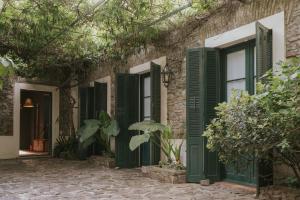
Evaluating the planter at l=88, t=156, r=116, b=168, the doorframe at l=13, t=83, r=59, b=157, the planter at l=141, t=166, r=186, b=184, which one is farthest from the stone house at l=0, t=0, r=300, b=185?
the doorframe at l=13, t=83, r=59, b=157

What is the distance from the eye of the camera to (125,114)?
8.49 m

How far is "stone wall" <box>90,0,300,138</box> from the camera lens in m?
4.91

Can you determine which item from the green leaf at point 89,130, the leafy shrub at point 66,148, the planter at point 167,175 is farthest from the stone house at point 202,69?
the leafy shrub at point 66,148

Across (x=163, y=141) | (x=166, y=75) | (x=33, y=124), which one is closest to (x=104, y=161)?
(x=163, y=141)

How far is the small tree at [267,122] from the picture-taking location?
3723mm

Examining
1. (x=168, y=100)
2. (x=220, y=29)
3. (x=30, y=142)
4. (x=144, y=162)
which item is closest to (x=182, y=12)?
(x=220, y=29)

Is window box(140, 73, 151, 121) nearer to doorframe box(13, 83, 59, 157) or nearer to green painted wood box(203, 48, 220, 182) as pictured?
green painted wood box(203, 48, 220, 182)

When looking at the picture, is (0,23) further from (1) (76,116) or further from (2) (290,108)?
(2) (290,108)

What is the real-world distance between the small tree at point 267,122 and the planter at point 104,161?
461cm

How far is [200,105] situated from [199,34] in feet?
4.58

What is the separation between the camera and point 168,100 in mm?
7480

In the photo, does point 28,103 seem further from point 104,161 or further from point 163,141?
point 163,141

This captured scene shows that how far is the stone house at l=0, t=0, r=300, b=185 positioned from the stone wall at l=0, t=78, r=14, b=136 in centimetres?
385

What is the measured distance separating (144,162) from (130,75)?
2002 millimetres
